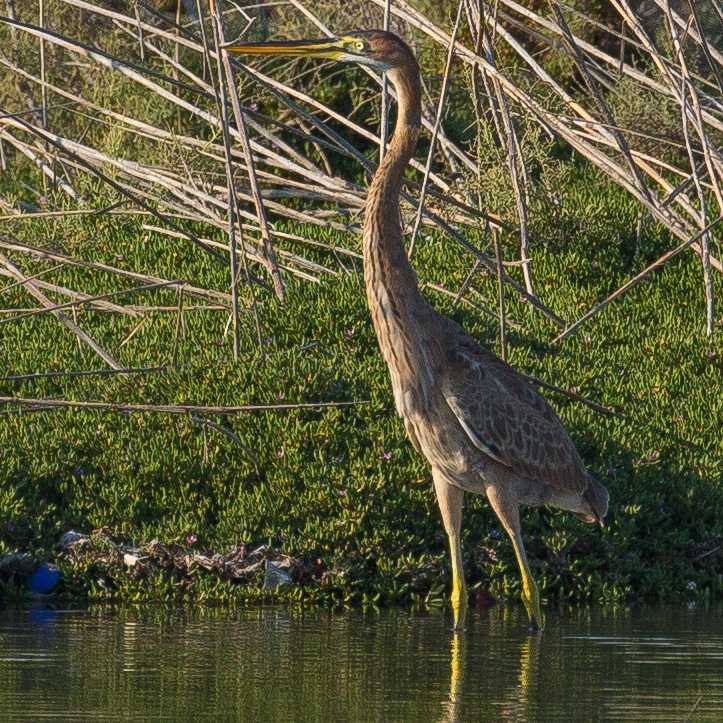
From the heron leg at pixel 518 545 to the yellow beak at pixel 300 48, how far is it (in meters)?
2.18

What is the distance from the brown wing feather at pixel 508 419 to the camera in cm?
654

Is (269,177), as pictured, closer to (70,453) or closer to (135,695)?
(70,453)

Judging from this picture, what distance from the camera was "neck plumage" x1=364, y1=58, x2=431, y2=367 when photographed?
250 inches

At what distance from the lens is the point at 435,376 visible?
6539 mm

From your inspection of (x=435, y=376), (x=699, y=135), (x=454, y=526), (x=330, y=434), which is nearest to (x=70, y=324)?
(x=330, y=434)

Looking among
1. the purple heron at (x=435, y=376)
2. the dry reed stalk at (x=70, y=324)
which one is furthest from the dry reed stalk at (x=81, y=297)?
the purple heron at (x=435, y=376)

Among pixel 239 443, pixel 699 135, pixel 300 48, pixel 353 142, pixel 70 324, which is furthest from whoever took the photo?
pixel 353 142

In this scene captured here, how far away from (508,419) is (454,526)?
57cm

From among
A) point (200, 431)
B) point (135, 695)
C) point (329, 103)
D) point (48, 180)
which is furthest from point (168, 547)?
point (329, 103)

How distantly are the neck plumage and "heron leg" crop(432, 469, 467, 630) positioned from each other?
647 mm

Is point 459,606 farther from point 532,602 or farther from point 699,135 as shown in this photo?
point 699,135

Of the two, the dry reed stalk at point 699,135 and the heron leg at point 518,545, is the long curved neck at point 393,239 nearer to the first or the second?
the heron leg at point 518,545

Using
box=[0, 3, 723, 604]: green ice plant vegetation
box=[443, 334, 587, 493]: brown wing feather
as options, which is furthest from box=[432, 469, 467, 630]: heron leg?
box=[0, 3, 723, 604]: green ice plant vegetation

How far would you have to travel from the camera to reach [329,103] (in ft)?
42.4
